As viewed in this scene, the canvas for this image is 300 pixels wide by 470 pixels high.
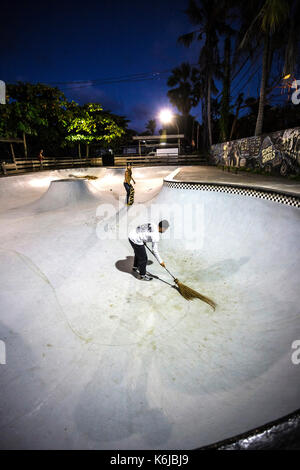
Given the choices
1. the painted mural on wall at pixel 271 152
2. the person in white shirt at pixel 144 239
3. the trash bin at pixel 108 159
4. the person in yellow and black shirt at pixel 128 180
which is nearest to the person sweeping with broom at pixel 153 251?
the person in white shirt at pixel 144 239

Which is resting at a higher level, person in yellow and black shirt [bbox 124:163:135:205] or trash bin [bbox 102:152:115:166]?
trash bin [bbox 102:152:115:166]

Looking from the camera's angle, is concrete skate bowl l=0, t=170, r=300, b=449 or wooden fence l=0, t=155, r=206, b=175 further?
wooden fence l=0, t=155, r=206, b=175

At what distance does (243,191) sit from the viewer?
6.79 m

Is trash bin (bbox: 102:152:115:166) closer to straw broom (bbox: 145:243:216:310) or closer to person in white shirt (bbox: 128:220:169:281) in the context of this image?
person in white shirt (bbox: 128:220:169:281)

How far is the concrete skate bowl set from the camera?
7.29ft

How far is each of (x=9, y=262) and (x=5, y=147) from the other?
2370 centimetres

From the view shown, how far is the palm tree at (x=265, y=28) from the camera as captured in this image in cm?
977

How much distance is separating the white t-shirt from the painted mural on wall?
26.9ft

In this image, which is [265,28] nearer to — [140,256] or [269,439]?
[140,256]

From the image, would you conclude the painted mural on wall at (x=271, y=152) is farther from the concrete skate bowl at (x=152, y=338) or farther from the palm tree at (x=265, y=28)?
the concrete skate bowl at (x=152, y=338)

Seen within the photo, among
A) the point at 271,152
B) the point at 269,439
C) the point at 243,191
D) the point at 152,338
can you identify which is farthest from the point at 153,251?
the point at 271,152

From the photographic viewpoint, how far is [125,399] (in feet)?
8.33

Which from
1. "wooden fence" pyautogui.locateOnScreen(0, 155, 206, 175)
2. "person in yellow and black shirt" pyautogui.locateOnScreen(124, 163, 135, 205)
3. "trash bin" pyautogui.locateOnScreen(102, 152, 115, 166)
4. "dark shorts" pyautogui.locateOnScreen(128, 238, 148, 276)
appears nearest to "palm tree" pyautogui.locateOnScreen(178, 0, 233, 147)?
Answer: "wooden fence" pyautogui.locateOnScreen(0, 155, 206, 175)

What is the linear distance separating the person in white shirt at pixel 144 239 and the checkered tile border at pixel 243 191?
3.47 m
